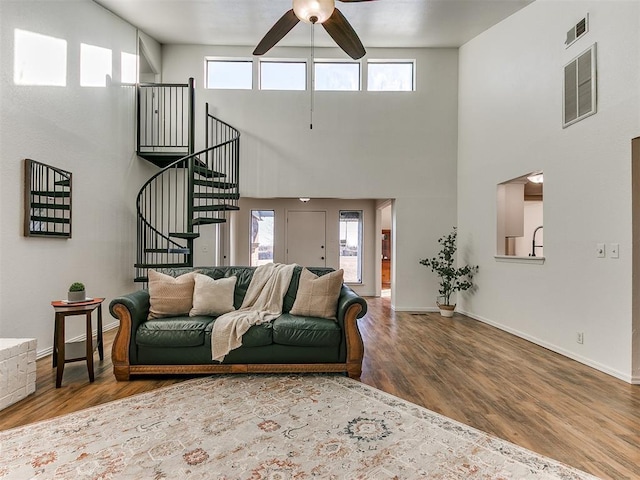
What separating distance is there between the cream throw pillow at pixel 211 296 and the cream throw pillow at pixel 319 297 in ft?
2.11

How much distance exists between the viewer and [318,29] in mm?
5383

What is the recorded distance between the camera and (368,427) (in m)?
2.12

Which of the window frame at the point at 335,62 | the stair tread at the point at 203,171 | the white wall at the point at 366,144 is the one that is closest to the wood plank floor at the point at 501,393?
the white wall at the point at 366,144

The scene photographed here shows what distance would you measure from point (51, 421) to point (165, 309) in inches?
44.1

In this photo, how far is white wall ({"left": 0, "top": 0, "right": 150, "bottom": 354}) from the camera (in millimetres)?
3113

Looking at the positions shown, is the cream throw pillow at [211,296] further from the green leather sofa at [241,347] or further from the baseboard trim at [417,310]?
the baseboard trim at [417,310]

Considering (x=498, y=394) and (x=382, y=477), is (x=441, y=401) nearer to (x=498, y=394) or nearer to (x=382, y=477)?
(x=498, y=394)

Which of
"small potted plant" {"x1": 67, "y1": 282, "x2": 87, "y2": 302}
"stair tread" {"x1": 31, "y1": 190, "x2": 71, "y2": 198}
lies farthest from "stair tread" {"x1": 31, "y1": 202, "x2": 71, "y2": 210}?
"small potted plant" {"x1": 67, "y1": 282, "x2": 87, "y2": 302}

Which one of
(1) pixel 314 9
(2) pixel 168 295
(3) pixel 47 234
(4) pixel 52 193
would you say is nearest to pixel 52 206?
(4) pixel 52 193

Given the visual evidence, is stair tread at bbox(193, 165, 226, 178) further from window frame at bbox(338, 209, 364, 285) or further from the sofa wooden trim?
window frame at bbox(338, 209, 364, 285)

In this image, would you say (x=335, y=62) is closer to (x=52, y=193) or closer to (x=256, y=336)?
(x=52, y=193)

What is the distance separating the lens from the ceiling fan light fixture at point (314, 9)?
2538mm

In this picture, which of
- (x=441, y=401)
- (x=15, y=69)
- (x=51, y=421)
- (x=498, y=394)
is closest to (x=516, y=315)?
(x=498, y=394)

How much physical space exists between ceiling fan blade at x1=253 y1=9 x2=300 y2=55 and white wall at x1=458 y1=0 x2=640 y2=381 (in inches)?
117
